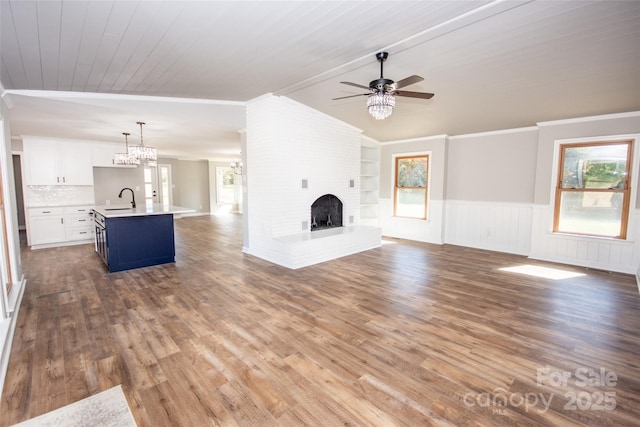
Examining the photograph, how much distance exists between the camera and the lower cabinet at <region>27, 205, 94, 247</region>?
5887 mm

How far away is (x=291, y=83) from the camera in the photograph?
164 inches

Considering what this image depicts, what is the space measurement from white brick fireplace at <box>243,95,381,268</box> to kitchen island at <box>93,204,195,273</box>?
1.28 meters

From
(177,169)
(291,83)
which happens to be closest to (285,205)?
(291,83)

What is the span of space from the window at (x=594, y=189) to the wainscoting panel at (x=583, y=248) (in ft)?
0.44

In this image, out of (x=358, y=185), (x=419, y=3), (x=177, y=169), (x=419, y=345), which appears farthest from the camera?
(x=177, y=169)

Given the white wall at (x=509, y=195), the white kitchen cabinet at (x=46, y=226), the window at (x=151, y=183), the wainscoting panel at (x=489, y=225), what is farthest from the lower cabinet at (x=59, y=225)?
the wainscoting panel at (x=489, y=225)

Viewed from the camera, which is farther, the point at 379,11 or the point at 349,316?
the point at 349,316

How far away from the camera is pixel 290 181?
5.17 metres

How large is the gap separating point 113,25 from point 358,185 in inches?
200

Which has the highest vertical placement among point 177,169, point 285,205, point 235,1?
point 235,1

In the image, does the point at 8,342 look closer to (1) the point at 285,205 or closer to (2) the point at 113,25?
(2) the point at 113,25

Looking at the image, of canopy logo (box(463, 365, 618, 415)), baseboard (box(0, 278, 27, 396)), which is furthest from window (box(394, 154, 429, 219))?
baseboard (box(0, 278, 27, 396))

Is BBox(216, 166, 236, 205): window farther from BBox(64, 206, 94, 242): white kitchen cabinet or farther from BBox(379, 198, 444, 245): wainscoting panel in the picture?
BBox(379, 198, 444, 245): wainscoting panel

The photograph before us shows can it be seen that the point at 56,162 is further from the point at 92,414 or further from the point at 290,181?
the point at 92,414
